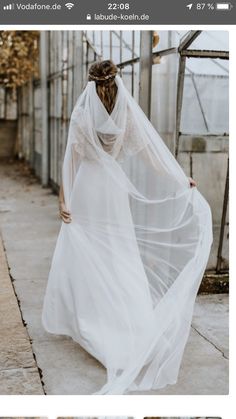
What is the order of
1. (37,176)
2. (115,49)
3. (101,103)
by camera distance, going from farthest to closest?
(37,176) → (115,49) → (101,103)

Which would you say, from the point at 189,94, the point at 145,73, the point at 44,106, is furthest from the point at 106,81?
the point at 44,106

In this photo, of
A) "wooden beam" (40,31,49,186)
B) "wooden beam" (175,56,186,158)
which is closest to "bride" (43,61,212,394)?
"wooden beam" (175,56,186,158)

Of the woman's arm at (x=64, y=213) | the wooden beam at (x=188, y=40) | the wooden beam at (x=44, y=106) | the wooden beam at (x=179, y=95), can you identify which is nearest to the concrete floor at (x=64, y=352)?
the woman's arm at (x=64, y=213)

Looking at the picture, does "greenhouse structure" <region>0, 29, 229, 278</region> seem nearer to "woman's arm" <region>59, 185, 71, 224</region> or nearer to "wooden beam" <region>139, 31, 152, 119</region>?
"wooden beam" <region>139, 31, 152, 119</region>

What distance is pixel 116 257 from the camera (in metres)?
2.32

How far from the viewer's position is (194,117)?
319 centimetres

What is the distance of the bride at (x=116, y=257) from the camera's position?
2.20 m

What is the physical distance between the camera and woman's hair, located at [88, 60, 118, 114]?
2.24 meters

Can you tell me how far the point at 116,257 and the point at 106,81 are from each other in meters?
0.71

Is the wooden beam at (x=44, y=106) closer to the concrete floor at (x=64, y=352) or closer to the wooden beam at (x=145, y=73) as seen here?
the concrete floor at (x=64, y=352)
